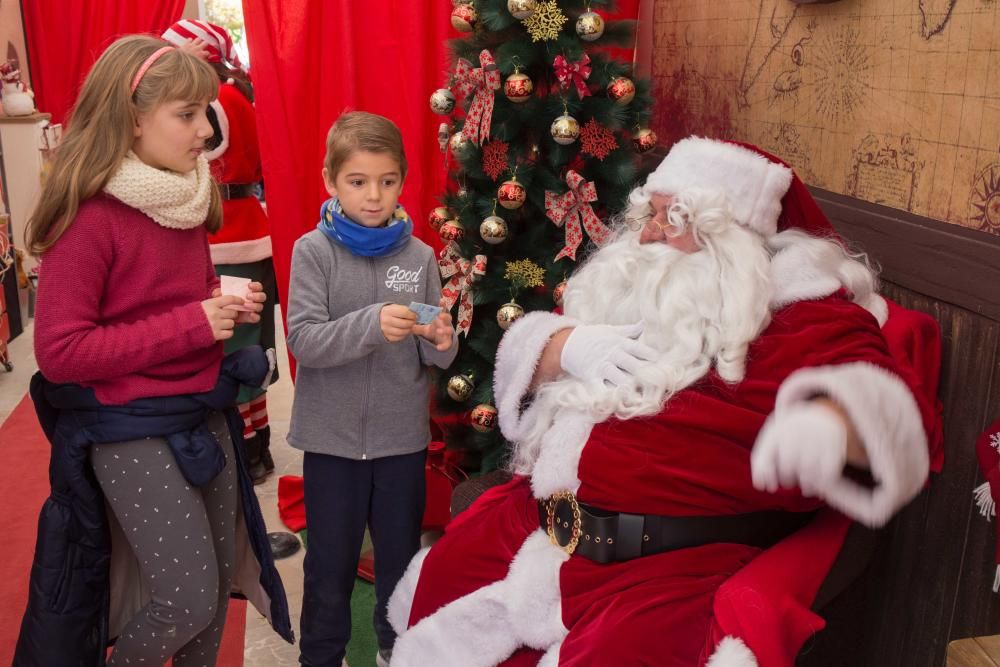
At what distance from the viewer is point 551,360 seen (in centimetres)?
220

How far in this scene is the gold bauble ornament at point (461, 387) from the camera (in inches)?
A: 126

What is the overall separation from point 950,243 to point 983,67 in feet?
1.24

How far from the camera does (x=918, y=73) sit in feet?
7.06

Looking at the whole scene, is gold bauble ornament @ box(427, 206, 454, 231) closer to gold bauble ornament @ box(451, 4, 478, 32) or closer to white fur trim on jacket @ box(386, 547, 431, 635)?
gold bauble ornament @ box(451, 4, 478, 32)

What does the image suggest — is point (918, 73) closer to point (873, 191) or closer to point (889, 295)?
point (873, 191)

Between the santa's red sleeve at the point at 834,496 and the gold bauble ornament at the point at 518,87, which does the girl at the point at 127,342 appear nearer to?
the gold bauble ornament at the point at 518,87

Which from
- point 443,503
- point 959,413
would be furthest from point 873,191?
point 443,503

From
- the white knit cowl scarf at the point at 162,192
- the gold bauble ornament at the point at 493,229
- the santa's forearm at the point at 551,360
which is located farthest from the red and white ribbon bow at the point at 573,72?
the white knit cowl scarf at the point at 162,192

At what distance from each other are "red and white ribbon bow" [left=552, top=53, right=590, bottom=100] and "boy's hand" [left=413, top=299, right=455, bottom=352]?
105 cm

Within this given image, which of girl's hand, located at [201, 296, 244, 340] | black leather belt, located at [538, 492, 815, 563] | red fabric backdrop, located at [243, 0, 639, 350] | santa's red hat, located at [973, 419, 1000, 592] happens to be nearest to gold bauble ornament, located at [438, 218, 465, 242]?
red fabric backdrop, located at [243, 0, 639, 350]

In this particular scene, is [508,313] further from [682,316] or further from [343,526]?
[682,316]

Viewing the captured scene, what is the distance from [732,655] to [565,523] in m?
0.49

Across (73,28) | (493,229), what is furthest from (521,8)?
(73,28)

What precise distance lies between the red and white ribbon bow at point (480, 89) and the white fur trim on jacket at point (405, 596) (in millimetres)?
1415
